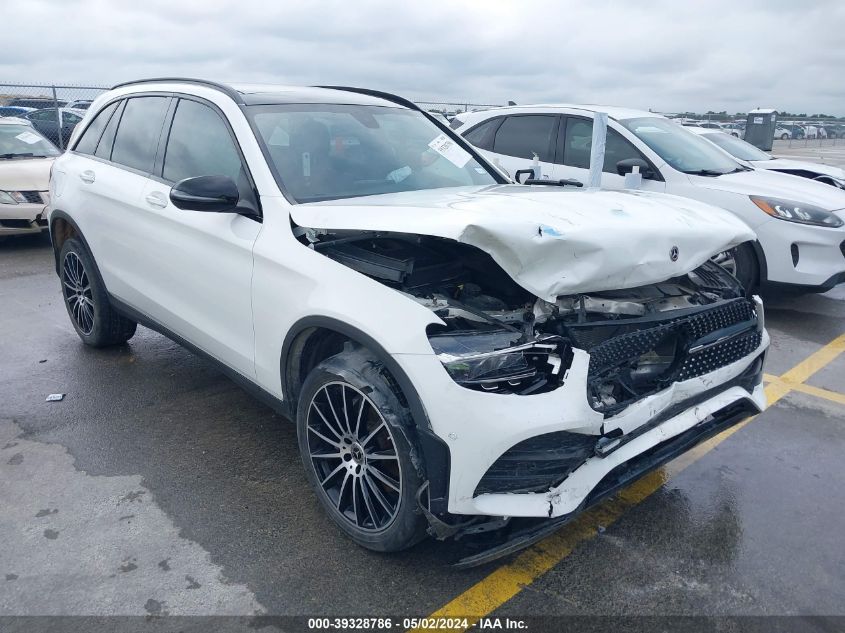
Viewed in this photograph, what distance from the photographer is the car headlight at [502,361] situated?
2.41m

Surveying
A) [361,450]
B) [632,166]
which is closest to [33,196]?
[632,166]

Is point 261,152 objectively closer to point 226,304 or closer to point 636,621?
point 226,304

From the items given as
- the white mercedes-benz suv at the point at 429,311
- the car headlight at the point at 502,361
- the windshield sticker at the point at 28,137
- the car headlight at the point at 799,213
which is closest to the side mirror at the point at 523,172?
the white mercedes-benz suv at the point at 429,311

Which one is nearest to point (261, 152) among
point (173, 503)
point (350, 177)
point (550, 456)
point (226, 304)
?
point (350, 177)

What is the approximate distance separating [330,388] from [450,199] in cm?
101

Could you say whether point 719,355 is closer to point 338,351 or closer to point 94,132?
point 338,351

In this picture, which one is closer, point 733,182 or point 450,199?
point 450,199

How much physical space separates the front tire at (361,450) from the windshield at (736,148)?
8491 mm

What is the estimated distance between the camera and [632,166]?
6.61m

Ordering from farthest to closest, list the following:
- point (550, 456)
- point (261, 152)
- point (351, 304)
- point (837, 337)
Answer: point (837, 337), point (261, 152), point (351, 304), point (550, 456)

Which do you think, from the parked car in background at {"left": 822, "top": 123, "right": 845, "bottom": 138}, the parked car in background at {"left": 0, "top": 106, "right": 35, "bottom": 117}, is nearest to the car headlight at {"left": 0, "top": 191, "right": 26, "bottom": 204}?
the parked car in background at {"left": 0, "top": 106, "right": 35, "bottom": 117}

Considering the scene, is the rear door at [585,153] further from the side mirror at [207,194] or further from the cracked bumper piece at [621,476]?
the side mirror at [207,194]

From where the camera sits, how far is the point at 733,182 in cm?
662

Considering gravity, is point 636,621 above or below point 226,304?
below
